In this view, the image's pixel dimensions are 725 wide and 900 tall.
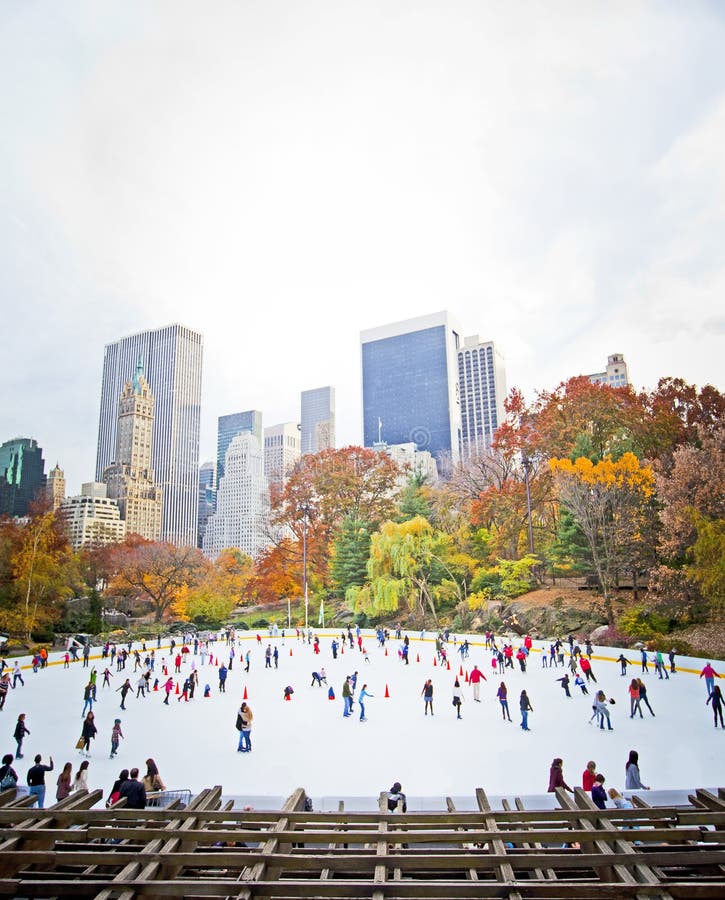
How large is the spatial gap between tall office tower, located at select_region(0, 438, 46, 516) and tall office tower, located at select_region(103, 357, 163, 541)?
1538 cm

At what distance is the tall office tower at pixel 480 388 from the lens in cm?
16162

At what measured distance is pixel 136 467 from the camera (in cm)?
15588

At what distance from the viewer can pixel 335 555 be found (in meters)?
48.6

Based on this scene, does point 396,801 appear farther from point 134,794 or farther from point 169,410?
point 169,410

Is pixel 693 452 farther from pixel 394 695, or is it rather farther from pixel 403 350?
pixel 403 350

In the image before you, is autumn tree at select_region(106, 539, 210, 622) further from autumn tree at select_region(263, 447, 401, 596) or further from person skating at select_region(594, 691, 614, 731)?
person skating at select_region(594, 691, 614, 731)

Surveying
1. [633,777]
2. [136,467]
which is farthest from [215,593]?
[136,467]

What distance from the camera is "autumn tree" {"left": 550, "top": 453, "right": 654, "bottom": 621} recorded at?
30828 millimetres

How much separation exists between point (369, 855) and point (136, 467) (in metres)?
162

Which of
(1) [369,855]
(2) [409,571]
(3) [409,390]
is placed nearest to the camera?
(1) [369,855]

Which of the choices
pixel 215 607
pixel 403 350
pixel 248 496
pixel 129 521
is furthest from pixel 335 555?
Result: pixel 248 496

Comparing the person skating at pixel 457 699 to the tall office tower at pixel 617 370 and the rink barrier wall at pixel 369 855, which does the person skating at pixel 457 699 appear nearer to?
the rink barrier wall at pixel 369 855

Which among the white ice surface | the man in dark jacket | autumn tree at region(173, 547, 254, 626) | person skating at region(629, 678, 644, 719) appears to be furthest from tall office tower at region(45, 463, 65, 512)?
the man in dark jacket

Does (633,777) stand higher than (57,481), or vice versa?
(57,481)
